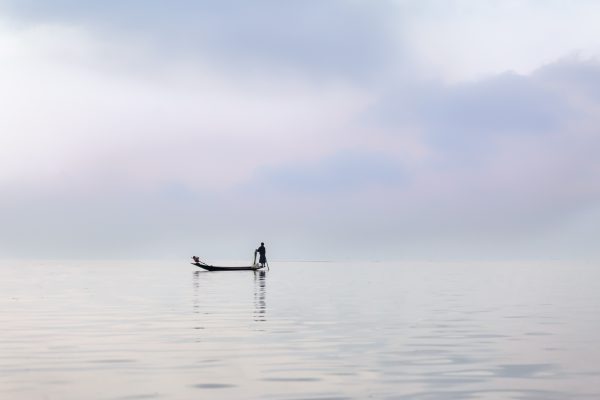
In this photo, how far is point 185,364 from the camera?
2191 centimetres

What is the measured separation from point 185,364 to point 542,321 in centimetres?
1936

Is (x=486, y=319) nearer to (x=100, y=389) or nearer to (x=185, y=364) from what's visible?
(x=185, y=364)

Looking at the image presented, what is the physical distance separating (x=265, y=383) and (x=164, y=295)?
37.4 m

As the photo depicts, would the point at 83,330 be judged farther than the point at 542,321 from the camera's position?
No

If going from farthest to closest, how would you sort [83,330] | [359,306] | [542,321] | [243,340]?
→ [359,306], [542,321], [83,330], [243,340]

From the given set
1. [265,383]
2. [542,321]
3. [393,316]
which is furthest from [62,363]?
[542,321]

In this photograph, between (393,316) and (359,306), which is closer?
(393,316)

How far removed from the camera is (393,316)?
37.5m

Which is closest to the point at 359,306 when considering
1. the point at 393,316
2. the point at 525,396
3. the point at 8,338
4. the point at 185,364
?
the point at 393,316

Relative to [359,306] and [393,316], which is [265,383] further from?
[359,306]

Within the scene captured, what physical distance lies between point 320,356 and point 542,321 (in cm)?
1576

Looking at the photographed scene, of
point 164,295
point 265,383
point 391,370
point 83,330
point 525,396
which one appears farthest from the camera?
point 164,295

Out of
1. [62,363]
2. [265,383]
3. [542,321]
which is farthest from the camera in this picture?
[542,321]

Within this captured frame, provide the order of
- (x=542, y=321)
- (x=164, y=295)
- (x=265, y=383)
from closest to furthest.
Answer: (x=265, y=383) < (x=542, y=321) < (x=164, y=295)
